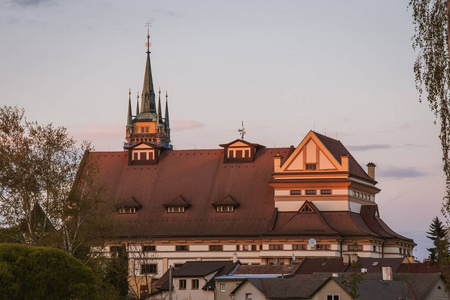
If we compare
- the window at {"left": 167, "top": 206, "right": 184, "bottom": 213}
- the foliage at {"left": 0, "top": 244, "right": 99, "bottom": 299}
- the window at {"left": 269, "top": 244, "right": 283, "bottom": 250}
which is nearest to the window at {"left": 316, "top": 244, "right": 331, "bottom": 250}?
the window at {"left": 269, "top": 244, "right": 283, "bottom": 250}

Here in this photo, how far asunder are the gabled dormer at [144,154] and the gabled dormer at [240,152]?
881 cm

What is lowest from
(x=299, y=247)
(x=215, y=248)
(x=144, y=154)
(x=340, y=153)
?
(x=299, y=247)

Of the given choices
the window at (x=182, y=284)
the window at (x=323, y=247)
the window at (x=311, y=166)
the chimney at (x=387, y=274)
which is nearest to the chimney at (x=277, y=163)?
the window at (x=311, y=166)

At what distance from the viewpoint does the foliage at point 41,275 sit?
6869 cm

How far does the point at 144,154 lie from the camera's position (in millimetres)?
133000

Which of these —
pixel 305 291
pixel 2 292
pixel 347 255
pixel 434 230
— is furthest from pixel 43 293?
pixel 434 230

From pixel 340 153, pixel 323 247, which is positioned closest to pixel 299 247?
pixel 323 247

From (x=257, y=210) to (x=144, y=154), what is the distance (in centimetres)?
1826

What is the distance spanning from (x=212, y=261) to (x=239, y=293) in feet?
61.7

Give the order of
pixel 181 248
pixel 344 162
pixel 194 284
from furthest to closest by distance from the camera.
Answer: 1. pixel 181 248
2. pixel 344 162
3. pixel 194 284

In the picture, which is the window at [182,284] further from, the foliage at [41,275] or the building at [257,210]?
the foliage at [41,275]

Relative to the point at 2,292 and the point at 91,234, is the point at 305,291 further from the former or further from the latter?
the point at 2,292

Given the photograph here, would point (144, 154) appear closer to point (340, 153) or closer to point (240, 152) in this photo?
point (240, 152)

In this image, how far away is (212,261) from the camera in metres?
111
